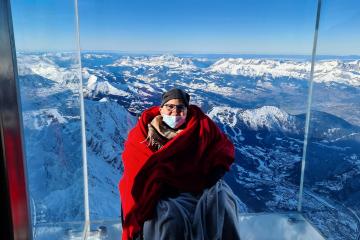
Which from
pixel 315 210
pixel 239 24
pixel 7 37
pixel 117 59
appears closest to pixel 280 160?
pixel 315 210

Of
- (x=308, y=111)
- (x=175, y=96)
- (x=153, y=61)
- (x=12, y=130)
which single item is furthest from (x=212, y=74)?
(x=12, y=130)

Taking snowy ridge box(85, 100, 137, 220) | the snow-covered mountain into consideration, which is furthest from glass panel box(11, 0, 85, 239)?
snowy ridge box(85, 100, 137, 220)

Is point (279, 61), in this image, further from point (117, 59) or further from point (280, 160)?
point (117, 59)

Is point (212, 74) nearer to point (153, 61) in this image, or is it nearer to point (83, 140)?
point (153, 61)

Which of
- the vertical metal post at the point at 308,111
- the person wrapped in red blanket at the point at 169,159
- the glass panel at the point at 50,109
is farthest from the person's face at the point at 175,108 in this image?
the vertical metal post at the point at 308,111

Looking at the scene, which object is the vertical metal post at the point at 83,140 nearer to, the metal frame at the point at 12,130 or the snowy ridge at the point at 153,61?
the snowy ridge at the point at 153,61

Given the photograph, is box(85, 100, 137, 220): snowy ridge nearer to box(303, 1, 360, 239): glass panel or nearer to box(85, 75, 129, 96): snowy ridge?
box(85, 75, 129, 96): snowy ridge

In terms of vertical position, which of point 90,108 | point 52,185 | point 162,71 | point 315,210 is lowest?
point 315,210
